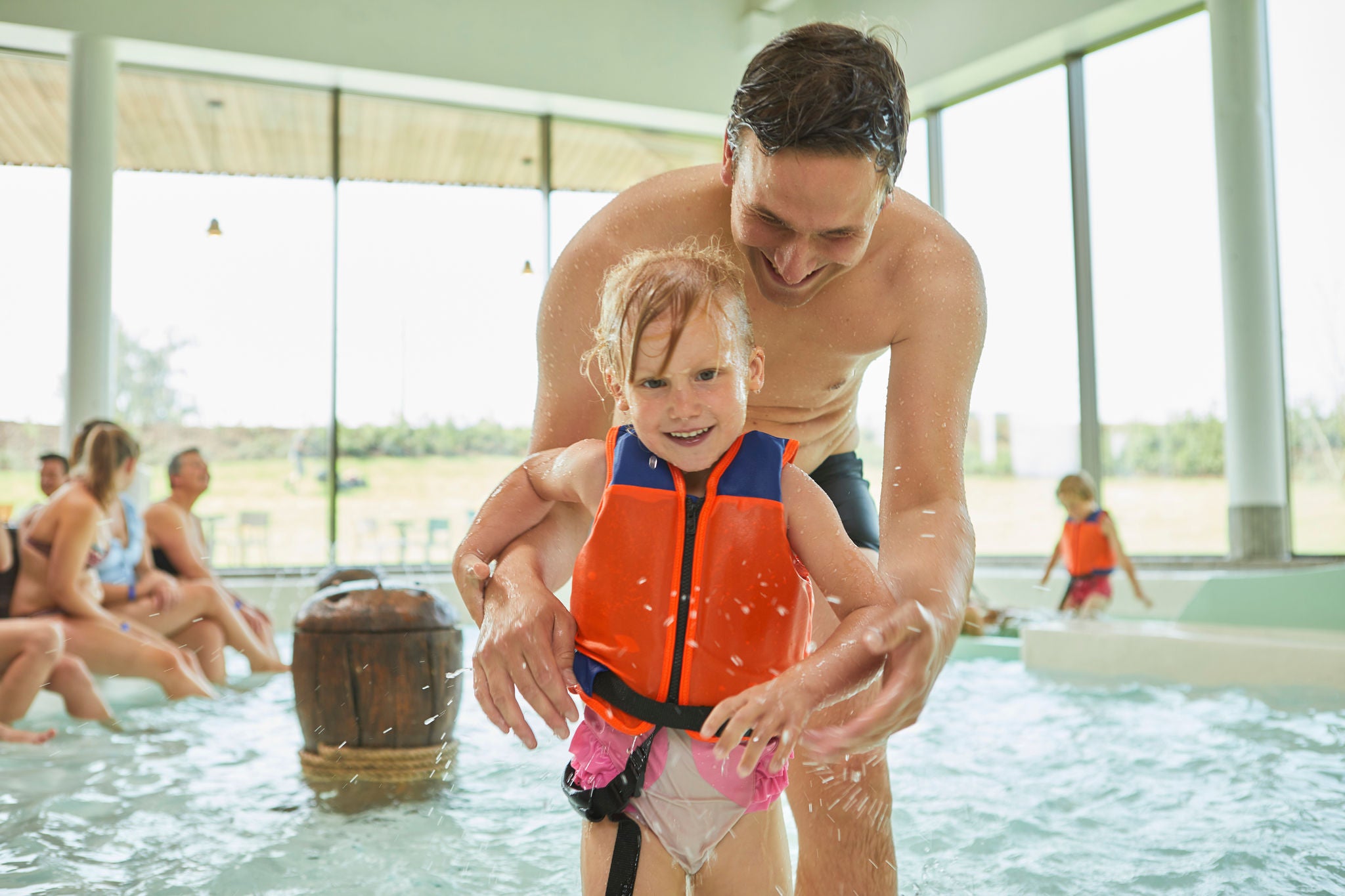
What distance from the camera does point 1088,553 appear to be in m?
7.57

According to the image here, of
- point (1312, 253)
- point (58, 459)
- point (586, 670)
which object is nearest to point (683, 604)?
point (586, 670)

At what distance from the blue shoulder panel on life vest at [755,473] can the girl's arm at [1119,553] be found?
668 centimetres

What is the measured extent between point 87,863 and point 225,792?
2.73 feet

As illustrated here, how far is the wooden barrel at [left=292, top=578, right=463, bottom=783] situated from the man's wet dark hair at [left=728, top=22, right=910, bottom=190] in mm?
2398

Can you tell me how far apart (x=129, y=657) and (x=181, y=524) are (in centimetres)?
133

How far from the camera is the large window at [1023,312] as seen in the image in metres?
9.71

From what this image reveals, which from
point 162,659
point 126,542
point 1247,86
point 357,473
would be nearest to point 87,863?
point 162,659

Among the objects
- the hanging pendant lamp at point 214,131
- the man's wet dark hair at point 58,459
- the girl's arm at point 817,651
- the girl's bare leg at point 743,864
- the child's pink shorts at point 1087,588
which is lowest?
the child's pink shorts at point 1087,588

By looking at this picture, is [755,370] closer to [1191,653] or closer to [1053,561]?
[1191,653]

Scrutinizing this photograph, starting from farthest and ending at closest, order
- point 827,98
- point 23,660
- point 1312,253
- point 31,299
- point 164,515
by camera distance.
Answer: point 31,299, point 1312,253, point 164,515, point 23,660, point 827,98

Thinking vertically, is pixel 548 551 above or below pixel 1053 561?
above

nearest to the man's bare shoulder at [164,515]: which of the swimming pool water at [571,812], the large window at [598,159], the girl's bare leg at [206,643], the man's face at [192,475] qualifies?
the man's face at [192,475]

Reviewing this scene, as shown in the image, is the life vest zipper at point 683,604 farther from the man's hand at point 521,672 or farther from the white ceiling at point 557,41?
the white ceiling at point 557,41

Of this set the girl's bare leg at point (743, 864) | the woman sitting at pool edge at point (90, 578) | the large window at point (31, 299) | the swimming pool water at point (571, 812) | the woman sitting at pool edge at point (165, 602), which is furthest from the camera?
the large window at point (31, 299)
